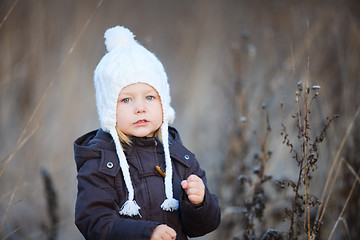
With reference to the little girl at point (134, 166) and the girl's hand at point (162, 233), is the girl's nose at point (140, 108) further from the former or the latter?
the girl's hand at point (162, 233)

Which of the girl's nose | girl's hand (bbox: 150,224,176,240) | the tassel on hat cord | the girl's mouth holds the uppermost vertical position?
the girl's nose

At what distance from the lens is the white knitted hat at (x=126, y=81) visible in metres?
1.83

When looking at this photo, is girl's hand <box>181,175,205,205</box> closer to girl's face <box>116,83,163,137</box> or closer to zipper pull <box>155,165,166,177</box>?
zipper pull <box>155,165,166,177</box>

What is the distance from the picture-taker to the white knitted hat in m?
1.83

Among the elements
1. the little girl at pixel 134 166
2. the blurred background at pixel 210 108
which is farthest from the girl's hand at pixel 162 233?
the blurred background at pixel 210 108

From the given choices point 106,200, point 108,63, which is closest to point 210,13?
point 108,63

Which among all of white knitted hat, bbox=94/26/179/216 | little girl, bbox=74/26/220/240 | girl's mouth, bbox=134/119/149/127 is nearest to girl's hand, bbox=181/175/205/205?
little girl, bbox=74/26/220/240

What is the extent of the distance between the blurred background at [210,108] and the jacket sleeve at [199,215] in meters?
0.78

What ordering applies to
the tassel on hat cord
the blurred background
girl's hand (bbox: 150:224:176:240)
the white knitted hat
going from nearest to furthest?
girl's hand (bbox: 150:224:176:240)
the tassel on hat cord
the white knitted hat
the blurred background

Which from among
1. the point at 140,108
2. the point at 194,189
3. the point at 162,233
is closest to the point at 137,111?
the point at 140,108

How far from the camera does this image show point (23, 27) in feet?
14.1

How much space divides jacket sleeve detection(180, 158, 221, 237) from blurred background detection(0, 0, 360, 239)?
0.78 meters

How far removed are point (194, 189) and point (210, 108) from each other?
3.32m

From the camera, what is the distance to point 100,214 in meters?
1.68
